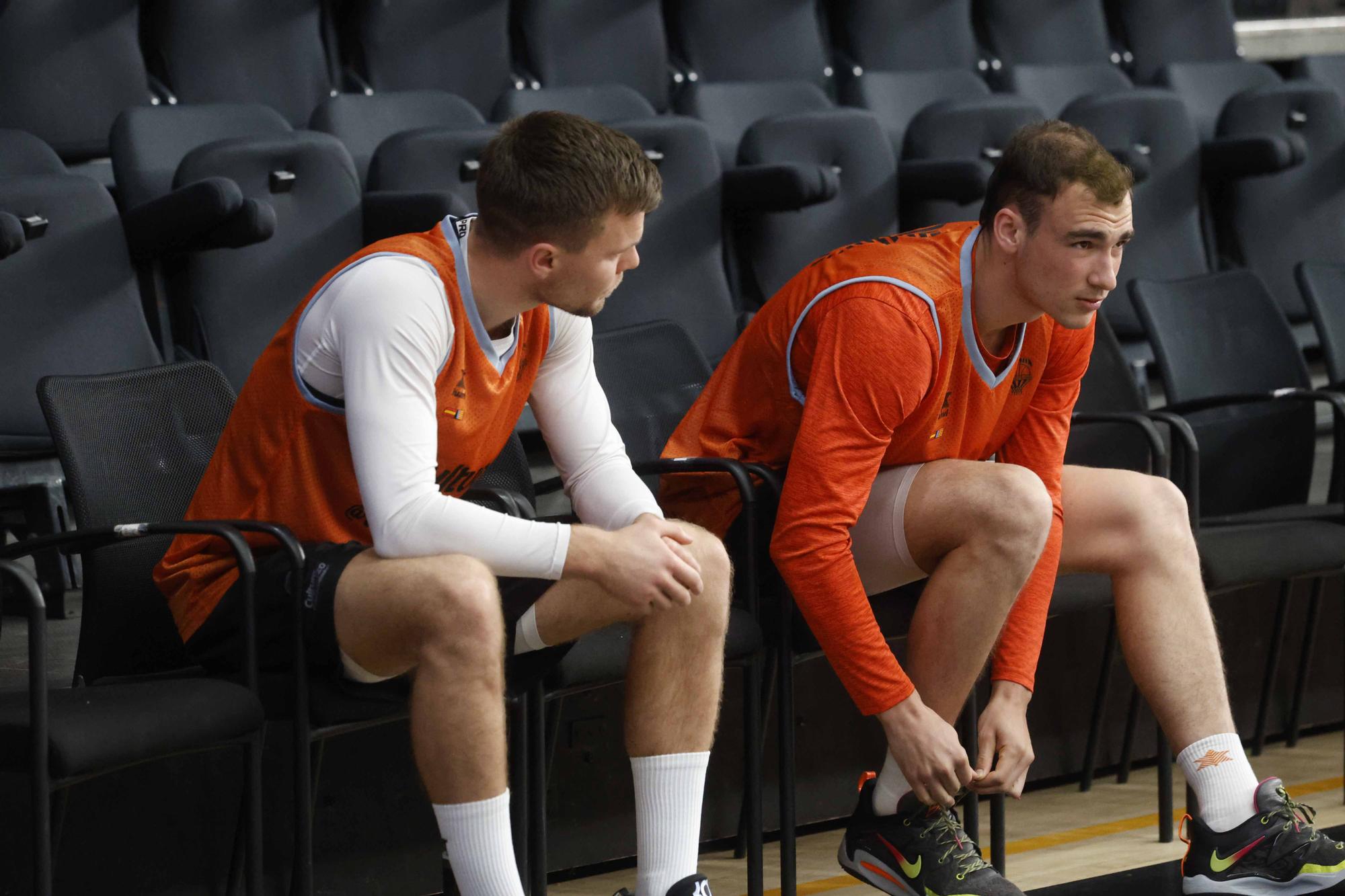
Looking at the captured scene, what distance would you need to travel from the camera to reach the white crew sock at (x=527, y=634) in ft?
6.12

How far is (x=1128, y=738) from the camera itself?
2.95 metres

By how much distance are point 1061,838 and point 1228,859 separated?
61cm

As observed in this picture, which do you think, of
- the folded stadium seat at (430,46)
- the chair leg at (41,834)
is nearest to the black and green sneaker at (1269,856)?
the chair leg at (41,834)

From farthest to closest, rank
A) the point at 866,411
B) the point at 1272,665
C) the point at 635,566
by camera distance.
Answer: the point at 1272,665 < the point at 866,411 < the point at 635,566

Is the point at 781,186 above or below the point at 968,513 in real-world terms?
above

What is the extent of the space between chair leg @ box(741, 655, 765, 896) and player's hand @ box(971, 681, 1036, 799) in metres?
0.27

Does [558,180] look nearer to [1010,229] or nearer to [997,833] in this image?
[1010,229]

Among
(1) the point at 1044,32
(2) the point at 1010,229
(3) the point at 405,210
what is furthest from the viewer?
(1) the point at 1044,32

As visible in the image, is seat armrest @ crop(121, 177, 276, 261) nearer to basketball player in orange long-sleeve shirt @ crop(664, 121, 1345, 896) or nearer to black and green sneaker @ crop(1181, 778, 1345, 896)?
basketball player in orange long-sleeve shirt @ crop(664, 121, 1345, 896)

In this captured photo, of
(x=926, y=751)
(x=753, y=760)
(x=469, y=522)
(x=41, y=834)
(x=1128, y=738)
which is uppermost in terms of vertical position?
(x=469, y=522)

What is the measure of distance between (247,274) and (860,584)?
4.24ft

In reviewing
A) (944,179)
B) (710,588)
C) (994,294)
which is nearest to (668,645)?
(710,588)

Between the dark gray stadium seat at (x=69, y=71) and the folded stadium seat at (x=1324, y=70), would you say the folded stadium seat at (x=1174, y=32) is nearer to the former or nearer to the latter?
the folded stadium seat at (x=1324, y=70)

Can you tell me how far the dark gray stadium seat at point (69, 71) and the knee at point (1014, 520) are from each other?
2.14 meters
